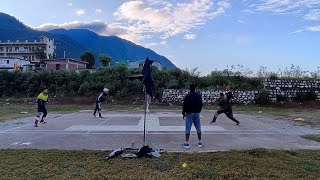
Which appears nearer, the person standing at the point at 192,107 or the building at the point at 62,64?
the person standing at the point at 192,107

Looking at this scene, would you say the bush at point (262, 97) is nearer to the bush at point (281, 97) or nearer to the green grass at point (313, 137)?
the bush at point (281, 97)

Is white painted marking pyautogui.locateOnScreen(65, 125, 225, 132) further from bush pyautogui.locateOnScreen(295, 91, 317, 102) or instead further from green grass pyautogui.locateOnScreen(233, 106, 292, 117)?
bush pyautogui.locateOnScreen(295, 91, 317, 102)

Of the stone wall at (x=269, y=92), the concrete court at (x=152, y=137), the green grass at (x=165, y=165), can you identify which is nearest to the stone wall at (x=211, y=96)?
the stone wall at (x=269, y=92)

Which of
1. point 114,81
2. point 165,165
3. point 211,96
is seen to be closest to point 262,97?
point 211,96

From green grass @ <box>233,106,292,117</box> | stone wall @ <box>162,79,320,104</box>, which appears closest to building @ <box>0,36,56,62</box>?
stone wall @ <box>162,79,320,104</box>

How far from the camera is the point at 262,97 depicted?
91.1 feet

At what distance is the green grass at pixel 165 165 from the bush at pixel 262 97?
19.3m

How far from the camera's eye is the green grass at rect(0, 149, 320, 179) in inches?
269

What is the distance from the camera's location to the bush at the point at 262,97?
91.1 ft

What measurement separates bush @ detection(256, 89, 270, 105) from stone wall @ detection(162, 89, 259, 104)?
43cm

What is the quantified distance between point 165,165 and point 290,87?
24246 mm

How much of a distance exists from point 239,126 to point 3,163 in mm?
10072

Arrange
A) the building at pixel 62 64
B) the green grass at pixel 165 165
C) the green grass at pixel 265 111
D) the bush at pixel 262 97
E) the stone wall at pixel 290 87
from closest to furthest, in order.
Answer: the green grass at pixel 165 165
the green grass at pixel 265 111
the bush at pixel 262 97
the stone wall at pixel 290 87
the building at pixel 62 64

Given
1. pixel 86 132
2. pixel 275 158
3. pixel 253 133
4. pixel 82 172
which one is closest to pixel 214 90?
pixel 253 133
